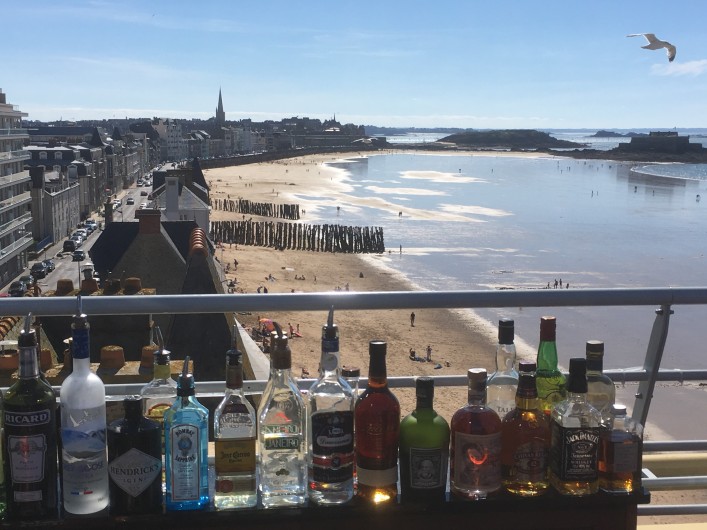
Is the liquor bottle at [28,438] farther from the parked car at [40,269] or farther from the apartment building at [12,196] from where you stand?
the apartment building at [12,196]

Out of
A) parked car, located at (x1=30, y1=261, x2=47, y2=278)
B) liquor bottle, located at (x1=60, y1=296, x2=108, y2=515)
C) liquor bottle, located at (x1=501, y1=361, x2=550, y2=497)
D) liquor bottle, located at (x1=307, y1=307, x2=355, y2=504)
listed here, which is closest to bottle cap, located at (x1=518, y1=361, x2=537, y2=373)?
liquor bottle, located at (x1=501, y1=361, x2=550, y2=497)

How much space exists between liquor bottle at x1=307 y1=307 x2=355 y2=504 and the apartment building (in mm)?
42568

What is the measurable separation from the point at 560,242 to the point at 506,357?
47576 millimetres

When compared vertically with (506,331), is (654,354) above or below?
below

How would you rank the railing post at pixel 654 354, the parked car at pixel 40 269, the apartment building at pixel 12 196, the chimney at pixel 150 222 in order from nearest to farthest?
1. the railing post at pixel 654 354
2. the chimney at pixel 150 222
3. the parked car at pixel 40 269
4. the apartment building at pixel 12 196

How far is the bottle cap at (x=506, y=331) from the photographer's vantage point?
8.88 feet

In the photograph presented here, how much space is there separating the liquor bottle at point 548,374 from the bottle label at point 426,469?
457 millimetres

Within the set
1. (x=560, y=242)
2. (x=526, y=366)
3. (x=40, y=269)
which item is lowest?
(x=40, y=269)

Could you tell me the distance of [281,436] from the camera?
2.61m

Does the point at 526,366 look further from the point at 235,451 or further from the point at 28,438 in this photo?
the point at 28,438

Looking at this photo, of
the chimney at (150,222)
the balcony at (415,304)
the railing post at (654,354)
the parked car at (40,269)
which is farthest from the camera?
the parked car at (40,269)

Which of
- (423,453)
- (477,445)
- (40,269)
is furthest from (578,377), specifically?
(40,269)

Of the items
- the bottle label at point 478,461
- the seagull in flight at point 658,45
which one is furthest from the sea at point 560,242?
the bottle label at point 478,461

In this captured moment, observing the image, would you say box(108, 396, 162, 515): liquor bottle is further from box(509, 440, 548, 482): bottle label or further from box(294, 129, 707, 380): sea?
box(294, 129, 707, 380): sea
